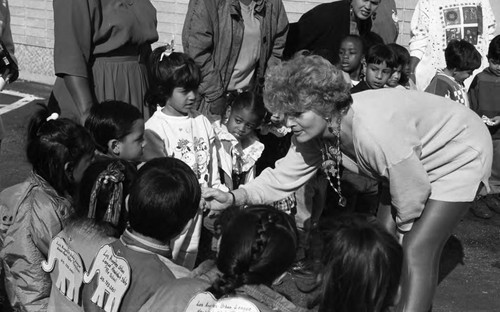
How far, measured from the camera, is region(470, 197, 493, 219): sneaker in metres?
6.67

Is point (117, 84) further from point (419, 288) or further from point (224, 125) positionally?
point (419, 288)

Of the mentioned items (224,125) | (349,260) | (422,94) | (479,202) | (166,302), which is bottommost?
(479,202)

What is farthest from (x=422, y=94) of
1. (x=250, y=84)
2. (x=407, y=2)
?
(x=407, y=2)

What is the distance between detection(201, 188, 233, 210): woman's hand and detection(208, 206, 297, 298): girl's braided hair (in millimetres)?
1153

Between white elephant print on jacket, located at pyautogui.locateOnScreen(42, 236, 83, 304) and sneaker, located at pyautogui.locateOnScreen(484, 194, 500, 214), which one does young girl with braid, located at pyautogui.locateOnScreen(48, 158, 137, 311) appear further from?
sneaker, located at pyautogui.locateOnScreen(484, 194, 500, 214)

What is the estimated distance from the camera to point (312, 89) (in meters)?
3.72

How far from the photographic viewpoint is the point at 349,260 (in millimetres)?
2867

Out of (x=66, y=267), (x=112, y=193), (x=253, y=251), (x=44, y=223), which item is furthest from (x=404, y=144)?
(x=44, y=223)

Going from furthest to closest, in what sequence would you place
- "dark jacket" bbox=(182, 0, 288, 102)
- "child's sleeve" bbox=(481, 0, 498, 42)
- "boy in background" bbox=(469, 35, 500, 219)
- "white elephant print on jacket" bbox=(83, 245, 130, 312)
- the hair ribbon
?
"child's sleeve" bbox=(481, 0, 498, 42) < "boy in background" bbox=(469, 35, 500, 219) < "dark jacket" bbox=(182, 0, 288, 102) < the hair ribbon < "white elephant print on jacket" bbox=(83, 245, 130, 312)

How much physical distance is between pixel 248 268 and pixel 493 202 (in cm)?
443

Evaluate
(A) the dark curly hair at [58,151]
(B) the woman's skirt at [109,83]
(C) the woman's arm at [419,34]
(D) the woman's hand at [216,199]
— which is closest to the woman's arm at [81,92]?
(B) the woman's skirt at [109,83]

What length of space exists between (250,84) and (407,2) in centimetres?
273

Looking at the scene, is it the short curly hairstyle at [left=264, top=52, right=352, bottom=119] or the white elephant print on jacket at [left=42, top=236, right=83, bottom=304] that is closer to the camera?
the white elephant print on jacket at [left=42, top=236, right=83, bottom=304]

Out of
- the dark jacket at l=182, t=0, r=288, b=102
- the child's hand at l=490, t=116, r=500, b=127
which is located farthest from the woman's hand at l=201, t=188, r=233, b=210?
the child's hand at l=490, t=116, r=500, b=127
